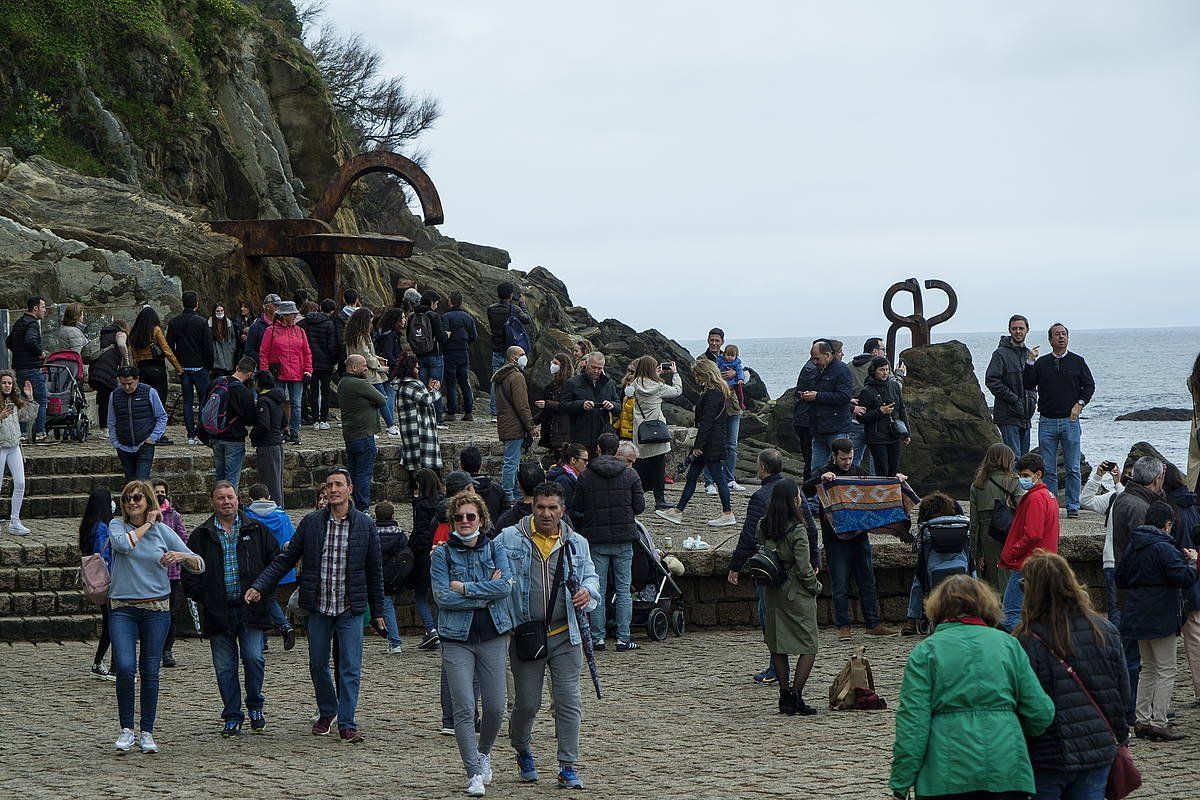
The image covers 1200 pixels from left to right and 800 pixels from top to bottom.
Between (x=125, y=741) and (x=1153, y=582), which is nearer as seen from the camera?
(x=125, y=741)

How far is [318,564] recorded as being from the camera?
8.38m

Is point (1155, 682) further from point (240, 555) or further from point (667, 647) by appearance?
point (240, 555)

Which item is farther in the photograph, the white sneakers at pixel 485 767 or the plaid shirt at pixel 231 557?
the plaid shirt at pixel 231 557

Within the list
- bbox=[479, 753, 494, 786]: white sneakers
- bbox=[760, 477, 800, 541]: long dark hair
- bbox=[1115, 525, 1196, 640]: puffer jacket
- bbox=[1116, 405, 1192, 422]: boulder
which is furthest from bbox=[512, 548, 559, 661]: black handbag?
bbox=[1116, 405, 1192, 422]: boulder

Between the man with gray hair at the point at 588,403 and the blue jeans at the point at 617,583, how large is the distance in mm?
2630

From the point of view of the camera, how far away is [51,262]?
750 inches

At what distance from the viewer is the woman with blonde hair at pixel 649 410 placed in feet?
45.9

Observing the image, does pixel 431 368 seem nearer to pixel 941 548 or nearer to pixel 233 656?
pixel 941 548

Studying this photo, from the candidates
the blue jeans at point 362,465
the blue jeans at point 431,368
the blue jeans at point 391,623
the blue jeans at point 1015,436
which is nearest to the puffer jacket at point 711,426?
the blue jeans at point 1015,436

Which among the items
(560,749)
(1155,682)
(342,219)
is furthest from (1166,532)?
(342,219)

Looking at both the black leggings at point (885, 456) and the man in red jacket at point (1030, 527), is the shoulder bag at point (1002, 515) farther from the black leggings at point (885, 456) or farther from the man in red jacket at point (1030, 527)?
the black leggings at point (885, 456)

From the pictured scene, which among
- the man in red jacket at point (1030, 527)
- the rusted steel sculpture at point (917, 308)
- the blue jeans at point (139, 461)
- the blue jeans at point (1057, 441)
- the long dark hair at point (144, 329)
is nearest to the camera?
the man in red jacket at point (1030, 527)

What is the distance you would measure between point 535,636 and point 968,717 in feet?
9.39

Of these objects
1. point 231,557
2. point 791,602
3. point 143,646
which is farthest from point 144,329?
point 791,602
